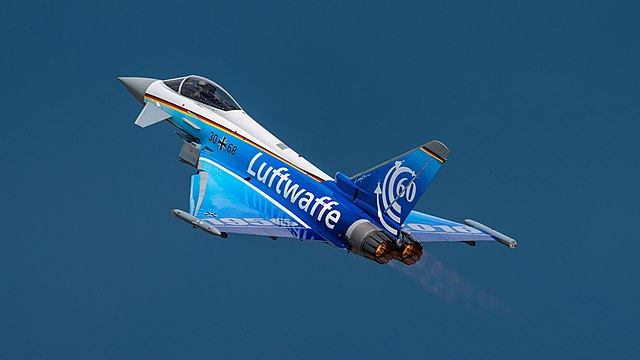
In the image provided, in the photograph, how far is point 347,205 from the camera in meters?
40.4

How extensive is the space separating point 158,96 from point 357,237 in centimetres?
1355

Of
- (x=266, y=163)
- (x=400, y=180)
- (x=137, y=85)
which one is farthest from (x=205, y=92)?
(x=400, y=180)

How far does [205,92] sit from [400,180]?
12940mm

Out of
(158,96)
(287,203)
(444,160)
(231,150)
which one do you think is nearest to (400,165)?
(444,160)

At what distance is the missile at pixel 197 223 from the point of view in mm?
39312

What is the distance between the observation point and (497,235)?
136 ft

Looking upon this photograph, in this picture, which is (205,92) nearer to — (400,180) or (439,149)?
(400,180)

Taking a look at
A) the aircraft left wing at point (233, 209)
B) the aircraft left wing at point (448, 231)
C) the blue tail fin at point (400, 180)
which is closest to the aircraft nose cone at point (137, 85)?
the aircraft left wing at point (233, 209)

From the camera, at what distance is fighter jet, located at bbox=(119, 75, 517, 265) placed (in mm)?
39125

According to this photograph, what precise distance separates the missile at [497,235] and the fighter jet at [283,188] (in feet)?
0.11

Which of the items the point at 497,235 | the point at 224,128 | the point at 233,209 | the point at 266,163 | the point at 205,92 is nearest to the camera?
the point at 497,235

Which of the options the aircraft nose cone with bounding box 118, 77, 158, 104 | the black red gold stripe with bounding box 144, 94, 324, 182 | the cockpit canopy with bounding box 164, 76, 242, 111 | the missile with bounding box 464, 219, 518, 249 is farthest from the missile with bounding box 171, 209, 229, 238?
the aircraft nose cone with bounding box 118, 77, 158, 104

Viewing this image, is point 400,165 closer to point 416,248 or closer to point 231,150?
point 416,248

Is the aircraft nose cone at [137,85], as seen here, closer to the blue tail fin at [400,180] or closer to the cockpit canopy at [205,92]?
the cockpit canopy at [205,92]
